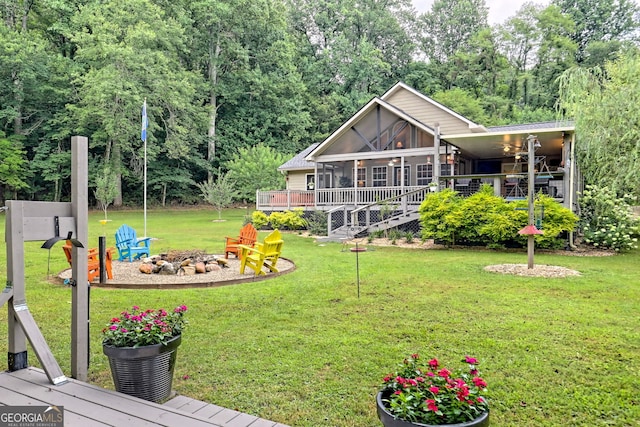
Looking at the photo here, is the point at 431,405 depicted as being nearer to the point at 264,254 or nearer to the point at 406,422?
the point at 406,422

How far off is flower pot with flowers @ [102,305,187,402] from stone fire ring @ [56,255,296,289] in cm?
393

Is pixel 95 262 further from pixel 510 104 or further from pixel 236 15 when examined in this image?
pixel 510 104

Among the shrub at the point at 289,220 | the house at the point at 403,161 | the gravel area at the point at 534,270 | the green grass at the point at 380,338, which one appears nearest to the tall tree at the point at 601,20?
the house at the point at 403,161

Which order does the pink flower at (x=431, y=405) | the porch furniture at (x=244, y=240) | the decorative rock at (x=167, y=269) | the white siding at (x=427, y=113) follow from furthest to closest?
1. the white siding at (x=427, y=113)
2. the porch furniture at (x=244, y=240)
3. the decorative rock at (x=167, y=269)
4. the pink flower at (x=431, y=405)

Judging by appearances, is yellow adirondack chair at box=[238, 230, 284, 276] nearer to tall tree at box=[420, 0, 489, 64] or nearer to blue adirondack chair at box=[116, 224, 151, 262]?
blue adirondack chair at box=[116, 224, 151, 262]

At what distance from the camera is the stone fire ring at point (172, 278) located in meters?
6.70

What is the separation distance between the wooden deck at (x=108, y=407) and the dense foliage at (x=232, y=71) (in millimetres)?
20129

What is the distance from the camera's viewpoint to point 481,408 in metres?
1.97

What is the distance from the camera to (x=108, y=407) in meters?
2.53

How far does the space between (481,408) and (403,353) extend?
5.99ft

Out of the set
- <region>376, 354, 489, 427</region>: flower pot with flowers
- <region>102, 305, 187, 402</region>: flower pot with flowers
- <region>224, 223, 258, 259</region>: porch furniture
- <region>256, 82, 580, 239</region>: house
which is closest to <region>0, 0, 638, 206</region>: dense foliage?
<region>256, 82, 580, 239</region>: house

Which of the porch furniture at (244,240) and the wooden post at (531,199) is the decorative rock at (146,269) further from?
the wooden post at (531,199)

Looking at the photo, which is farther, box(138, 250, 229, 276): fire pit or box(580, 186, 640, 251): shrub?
box(580, 186, 640, 251): shrub

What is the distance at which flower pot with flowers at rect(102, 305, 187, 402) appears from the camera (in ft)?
8.98
